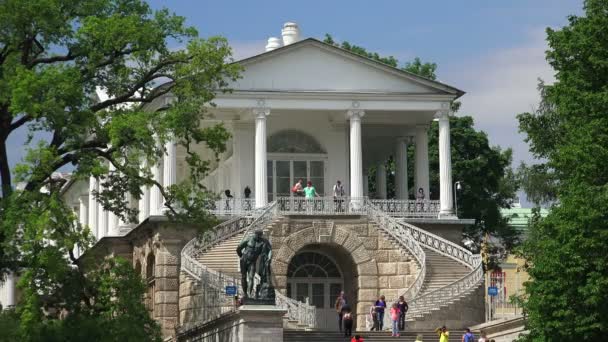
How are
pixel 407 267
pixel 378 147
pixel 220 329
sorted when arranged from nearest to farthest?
pixel 220 329
pixel 407 267
pixel 378 147

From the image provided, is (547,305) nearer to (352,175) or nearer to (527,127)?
(527,127)

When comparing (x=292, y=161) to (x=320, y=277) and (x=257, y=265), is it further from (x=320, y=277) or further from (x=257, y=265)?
(x=257, y=265)

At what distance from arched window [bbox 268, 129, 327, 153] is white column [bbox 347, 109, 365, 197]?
2.93 metres

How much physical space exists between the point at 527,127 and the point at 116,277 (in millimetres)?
11538

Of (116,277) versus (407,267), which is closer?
(116,277)

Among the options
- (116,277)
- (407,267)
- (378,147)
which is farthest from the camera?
(378,147)

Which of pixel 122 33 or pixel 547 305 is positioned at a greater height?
pixel 122 33

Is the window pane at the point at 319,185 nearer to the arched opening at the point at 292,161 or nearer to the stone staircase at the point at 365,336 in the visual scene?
the arched opening at the point at 292,161

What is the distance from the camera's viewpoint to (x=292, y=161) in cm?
6266

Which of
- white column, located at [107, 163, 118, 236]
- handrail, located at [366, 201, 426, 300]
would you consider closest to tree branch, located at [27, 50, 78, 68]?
handrail, located at [366, 201, 426, 300]

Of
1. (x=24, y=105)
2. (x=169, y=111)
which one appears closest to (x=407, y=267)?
(x=169, y=111)

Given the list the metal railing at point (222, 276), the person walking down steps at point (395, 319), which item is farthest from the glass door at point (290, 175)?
the person walking down steps at point (395, 319)

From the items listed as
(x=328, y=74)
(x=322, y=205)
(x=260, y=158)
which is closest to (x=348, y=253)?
(x=322, y=205)

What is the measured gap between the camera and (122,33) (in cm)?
4244
